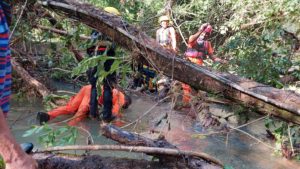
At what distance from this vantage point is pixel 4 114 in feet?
6.85

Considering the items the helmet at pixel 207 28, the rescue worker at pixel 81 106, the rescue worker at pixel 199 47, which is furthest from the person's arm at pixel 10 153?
the rescue worker at pixel 199 47

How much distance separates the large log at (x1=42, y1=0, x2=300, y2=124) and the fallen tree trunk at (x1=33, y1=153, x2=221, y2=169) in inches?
24.0

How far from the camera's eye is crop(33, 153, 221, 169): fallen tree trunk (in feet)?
8.82

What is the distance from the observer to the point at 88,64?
3607 millimetres

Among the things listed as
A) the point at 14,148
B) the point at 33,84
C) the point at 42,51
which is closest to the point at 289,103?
the point at 14,148

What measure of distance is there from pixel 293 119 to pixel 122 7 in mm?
8351

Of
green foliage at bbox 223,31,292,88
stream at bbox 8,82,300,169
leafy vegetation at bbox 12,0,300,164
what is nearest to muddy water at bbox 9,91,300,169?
stream at bbox 8,82,300,169

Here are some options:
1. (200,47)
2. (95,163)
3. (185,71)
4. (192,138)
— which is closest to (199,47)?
(200,47)

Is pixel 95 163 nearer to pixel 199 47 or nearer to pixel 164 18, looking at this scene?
pixel 164 18

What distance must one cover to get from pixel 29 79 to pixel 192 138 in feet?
9.04

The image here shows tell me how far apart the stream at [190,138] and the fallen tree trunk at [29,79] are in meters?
0.37

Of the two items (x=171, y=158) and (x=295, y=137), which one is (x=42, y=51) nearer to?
(x=295, y=137)

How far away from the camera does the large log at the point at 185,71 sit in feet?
9.39

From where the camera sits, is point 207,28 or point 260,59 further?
point 207,28
